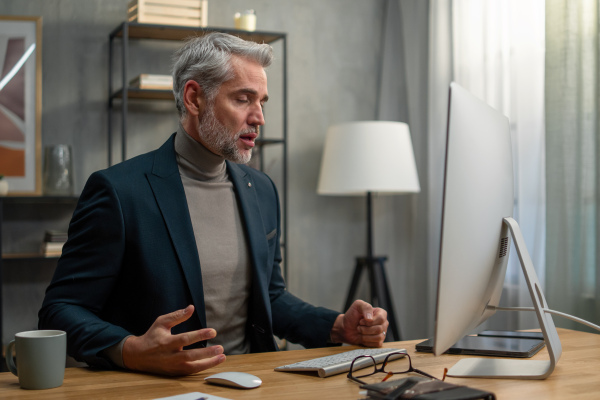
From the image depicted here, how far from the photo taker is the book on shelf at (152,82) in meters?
3.39

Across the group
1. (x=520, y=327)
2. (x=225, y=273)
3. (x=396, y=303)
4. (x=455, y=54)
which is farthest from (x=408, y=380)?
(x=396, y=303)

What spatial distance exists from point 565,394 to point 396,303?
3125 millimetres

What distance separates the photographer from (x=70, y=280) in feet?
5.04

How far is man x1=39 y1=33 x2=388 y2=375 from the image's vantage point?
156 cm

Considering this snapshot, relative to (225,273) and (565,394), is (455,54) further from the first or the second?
(565,394)

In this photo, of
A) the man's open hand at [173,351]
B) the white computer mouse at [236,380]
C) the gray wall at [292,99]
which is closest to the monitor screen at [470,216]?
the white computer mouse at [236,380]

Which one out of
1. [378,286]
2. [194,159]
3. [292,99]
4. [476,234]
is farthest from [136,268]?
[292,99]

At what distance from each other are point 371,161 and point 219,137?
184 cm

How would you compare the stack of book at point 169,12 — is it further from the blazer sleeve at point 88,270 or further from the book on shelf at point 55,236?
the blazer sleeve at point 88,270

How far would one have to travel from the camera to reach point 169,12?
3.48 metres

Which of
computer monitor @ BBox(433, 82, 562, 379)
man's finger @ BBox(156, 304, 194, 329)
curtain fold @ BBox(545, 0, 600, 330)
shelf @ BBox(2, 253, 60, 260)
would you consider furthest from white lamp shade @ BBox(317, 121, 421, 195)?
man's finger @ BBox(156, 304, 194, 329)

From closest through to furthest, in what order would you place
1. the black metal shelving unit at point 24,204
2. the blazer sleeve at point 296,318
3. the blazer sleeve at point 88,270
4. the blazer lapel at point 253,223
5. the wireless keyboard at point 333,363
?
the wireless keyboard at point 333,363 < the blazer sleeve at point 88,270 < the blazer sleeve at point 296,318 < the blazer lapel at point 253,223 < the black metal shelving unit at point 24,204

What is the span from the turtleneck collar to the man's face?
27mm

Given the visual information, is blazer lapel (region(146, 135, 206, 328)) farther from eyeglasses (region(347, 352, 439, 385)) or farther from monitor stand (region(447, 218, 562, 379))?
monitor stand (region(447, 218, 562, 379))
